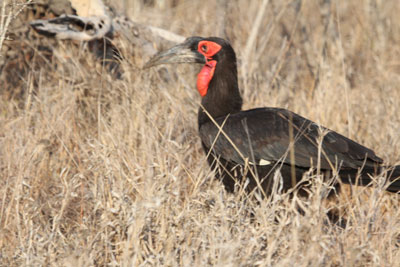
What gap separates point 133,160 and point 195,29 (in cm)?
244

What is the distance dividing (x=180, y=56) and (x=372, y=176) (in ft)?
4.11

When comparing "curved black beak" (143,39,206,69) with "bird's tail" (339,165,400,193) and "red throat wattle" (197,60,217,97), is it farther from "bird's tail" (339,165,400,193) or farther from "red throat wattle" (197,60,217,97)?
"bird's tail" (339,165,400,193)

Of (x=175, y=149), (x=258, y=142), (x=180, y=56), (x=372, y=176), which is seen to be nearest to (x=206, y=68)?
(x=180, y=56)

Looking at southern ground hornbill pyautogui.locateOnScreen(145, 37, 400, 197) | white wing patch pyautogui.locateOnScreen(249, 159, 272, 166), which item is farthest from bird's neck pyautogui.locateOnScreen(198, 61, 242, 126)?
white wing patch pyautogui.locateOnScreen(249, 159, 272, 166)

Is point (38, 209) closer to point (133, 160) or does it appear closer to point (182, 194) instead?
point (133, 160)

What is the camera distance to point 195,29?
5367 millimetres

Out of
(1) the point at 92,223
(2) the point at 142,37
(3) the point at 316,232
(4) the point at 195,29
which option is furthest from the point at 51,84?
(3) the point at 316,232

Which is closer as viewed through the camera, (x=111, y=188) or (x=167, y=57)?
(x=111, y=188)

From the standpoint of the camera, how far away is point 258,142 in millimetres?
3070

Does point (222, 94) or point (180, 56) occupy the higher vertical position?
point (180, 56)

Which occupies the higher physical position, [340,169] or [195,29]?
[195,29]

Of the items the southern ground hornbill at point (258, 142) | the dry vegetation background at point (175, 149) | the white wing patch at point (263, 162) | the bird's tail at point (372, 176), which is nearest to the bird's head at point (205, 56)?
the southern ground hornbill at point (258, 142)

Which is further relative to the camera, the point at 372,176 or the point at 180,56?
the point at 180,56

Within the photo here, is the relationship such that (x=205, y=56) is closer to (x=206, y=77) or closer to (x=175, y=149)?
(x=206, y=77)
